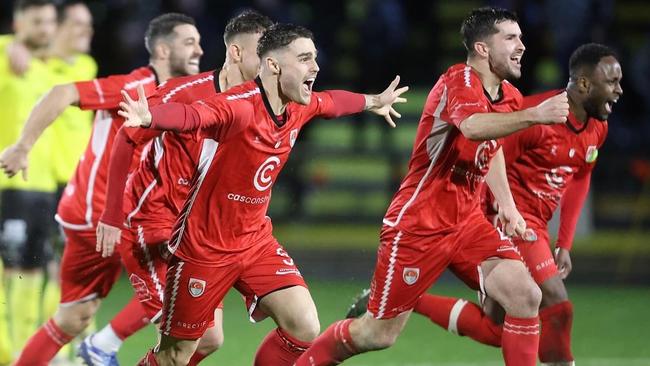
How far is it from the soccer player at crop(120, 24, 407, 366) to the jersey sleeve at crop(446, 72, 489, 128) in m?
0.71

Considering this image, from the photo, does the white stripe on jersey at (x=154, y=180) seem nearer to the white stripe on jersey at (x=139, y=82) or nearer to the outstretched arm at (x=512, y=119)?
the white stripe on jersey at (x=139, y=82)

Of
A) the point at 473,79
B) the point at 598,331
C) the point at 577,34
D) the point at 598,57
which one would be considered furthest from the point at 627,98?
the point at 473,79

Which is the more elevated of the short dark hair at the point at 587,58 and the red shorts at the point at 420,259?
the short dark hair at the point at 587,58

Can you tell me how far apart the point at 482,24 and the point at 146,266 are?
221 centimetres

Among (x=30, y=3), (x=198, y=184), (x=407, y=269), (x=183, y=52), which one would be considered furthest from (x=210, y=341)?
(x=30, y=3)

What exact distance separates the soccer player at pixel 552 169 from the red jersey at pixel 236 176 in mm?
1621

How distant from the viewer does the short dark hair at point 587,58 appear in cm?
723

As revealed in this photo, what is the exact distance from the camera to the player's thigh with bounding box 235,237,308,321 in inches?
245

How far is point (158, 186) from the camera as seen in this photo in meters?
6.71

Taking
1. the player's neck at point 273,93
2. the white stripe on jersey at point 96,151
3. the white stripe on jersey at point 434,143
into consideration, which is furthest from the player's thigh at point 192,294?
the white stripe on jersey at point 96,151

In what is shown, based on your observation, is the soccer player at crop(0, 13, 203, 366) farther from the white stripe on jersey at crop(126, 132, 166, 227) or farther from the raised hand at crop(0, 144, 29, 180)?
the raised hand at crop(0, 144, 29, 180)

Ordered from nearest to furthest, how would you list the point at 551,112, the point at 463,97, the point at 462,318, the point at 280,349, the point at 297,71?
1. the point at 551,112
2. the point at 297,71
3. the point at 463,97
4. the point at 280,349
5. the point at 462,318

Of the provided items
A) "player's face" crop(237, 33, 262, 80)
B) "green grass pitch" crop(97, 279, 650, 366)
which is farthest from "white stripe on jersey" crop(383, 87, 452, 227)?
"green grass pitch" crop(97, 279, 650, 366)

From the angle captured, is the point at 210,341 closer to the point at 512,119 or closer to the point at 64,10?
the point at 512,119
